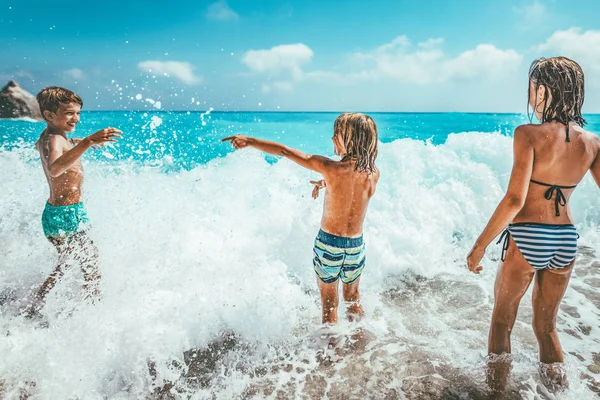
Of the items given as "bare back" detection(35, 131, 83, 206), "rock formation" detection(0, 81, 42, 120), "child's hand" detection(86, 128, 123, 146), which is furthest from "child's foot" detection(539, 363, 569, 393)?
"rock formation" detection(0, 81, 42, 120)

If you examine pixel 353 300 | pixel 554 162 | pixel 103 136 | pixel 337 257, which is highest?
pixel 103 136

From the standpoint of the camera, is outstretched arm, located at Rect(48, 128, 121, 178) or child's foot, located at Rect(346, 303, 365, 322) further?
child's foot, located at Rect(346, 303, 365, 322)

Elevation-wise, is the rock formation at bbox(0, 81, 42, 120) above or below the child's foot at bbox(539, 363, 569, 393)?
above

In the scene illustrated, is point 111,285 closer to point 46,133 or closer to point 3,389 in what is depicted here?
point 3,389

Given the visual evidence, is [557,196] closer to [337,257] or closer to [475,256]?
[475,256]

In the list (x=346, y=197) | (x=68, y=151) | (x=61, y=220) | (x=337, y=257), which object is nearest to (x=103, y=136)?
(x=68, y=151)

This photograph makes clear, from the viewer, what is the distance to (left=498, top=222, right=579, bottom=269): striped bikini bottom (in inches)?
91.7

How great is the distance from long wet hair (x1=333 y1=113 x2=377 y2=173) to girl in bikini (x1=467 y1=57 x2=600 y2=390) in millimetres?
992

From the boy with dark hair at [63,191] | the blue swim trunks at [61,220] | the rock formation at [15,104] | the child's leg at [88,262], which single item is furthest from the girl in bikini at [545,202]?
the rock formation at [15,104]

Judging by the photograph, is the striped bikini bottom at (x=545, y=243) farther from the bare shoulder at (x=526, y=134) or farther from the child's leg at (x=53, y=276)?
the child's leg at (x=53, y=276)

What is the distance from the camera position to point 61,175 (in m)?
3.35

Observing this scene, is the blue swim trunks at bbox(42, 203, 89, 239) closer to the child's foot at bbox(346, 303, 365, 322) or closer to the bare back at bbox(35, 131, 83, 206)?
the bare back at bbox(35, 131, 83, 206)

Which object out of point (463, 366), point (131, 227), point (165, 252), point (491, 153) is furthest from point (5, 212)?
point (491, 153)

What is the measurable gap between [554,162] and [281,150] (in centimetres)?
183
